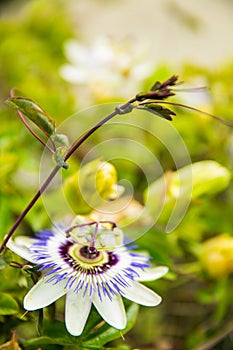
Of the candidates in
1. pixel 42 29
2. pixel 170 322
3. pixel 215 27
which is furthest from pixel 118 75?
pixel 215 27

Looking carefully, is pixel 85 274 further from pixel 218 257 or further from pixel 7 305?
pixel 218 257

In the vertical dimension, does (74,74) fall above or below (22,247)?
above

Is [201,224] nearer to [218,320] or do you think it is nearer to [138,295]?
[218,320]

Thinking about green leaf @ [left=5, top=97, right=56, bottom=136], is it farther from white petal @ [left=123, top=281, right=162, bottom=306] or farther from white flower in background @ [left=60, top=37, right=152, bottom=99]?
white flower in background @ [left=60, top=37, right=152, bottom=99]

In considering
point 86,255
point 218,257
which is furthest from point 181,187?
point 86,255

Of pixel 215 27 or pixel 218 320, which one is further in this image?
pixel 215 27
